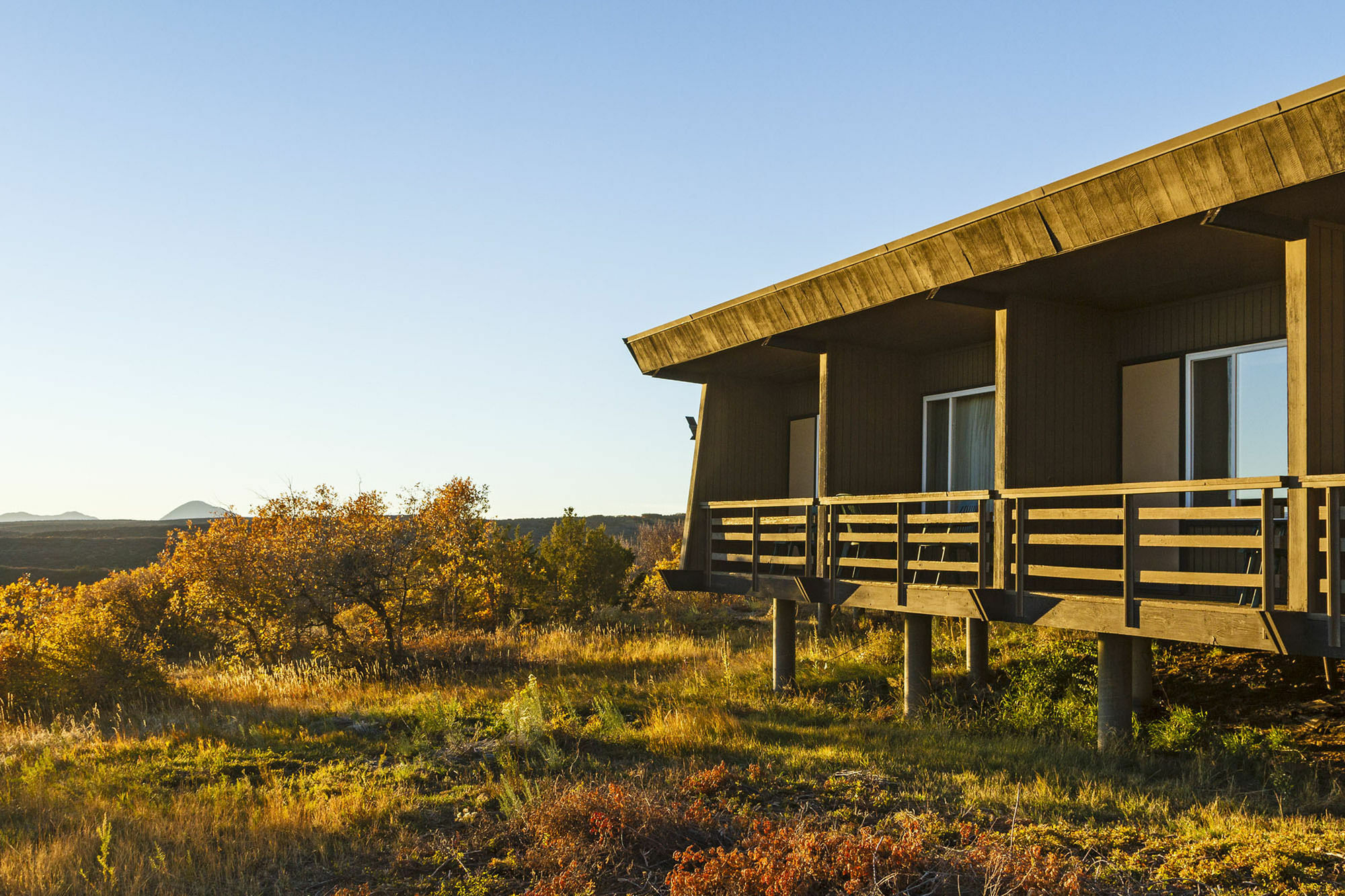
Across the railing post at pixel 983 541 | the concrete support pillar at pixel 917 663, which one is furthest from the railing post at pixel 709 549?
the railing post at pixel 983 541

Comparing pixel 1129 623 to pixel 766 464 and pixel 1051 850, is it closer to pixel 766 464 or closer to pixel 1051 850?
pixel 1051 850

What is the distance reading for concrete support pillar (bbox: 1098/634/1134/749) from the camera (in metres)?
9.20

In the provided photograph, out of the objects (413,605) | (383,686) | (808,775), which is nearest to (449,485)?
(413,605)

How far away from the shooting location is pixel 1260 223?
7605 millimetres

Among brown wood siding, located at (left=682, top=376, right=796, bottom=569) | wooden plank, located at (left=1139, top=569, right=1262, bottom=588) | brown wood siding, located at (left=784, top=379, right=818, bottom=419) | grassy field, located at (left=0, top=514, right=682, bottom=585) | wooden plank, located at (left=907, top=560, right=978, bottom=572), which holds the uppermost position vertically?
brown wood siding, located at (left=784, top=379, right=818, bottom=419)

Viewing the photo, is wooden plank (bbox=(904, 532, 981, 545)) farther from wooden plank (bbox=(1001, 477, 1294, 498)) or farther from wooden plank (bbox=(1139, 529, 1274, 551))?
wooden plank (bbox=(1139, 529, 1274, 551))

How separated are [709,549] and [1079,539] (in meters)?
6.50

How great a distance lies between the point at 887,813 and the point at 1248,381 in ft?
19.3

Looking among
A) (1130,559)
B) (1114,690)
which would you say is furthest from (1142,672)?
(1130,559)

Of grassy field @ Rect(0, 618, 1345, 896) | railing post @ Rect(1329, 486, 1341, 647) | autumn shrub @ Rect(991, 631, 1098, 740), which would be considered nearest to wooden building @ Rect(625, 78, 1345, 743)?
railing post @ Rect(1329, 486, 1341, 647)

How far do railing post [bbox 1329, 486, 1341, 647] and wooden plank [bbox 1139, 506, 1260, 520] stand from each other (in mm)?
601

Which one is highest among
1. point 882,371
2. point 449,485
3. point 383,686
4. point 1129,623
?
point 882,371

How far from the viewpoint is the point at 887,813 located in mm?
7461

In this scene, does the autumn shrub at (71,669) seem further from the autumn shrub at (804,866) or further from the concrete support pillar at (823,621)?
the autumn shrub at (804,866)
